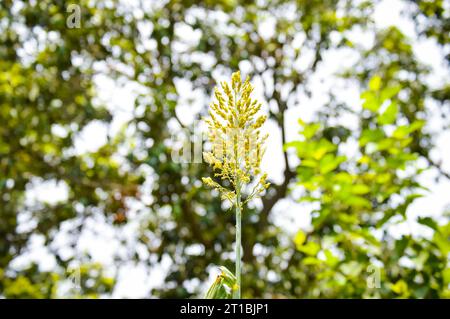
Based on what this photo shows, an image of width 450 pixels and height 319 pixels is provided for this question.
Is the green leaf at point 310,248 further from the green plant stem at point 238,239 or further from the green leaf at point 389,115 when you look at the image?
the green plant stem at point 238,239

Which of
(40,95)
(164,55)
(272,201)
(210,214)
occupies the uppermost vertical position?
(164,55)

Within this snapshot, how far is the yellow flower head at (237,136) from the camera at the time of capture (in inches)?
25.2

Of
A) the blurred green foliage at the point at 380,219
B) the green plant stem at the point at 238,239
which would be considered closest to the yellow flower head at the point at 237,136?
the green plant stem at the point at 238,239

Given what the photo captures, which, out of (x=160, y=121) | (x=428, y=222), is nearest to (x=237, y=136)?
(x=428, y=222)

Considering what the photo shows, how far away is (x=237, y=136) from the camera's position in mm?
649

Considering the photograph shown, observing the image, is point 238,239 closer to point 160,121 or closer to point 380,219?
point 380,219

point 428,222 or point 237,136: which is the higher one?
point 428,222

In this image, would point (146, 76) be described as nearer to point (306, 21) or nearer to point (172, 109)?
point (172, 109)

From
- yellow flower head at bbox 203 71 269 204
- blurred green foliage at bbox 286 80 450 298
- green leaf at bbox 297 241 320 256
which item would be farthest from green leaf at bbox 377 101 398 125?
yellow flower head at bbox 203 71 269 204

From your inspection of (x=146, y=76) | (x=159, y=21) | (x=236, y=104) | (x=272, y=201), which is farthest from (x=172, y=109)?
(x=236, y=104)

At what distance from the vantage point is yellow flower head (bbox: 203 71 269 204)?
64cm

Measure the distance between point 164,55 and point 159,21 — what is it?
0.51m

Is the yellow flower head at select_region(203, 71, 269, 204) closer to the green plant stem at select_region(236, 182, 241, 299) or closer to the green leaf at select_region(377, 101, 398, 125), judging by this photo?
the green plant stem at select_region(236, 182, 241, 299)

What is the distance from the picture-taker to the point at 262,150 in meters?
0.65
